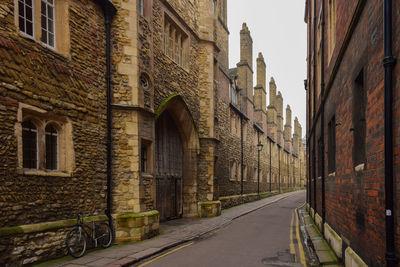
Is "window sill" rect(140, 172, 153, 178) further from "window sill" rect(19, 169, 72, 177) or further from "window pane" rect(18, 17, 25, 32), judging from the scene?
"window pane" rect(18, 17, 25, 32)

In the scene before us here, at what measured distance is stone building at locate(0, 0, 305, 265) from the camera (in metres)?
6.81

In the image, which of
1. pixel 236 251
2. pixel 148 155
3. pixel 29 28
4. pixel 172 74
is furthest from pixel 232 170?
pixel 29 28

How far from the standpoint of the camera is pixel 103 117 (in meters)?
9.55

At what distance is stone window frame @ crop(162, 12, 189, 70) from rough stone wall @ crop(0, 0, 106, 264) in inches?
176

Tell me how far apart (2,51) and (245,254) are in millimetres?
7036

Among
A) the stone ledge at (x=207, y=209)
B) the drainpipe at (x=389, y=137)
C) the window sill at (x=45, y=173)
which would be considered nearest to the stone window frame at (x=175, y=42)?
the stone ledge at (x=207, y=209)

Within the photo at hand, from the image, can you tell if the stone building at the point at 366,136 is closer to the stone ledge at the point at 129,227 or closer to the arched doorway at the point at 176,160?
the stone ledge at the point at 129,227

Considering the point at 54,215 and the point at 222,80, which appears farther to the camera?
the point at 222,80

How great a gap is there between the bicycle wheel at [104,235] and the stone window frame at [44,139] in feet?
5.87

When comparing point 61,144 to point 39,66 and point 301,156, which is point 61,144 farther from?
point 301,156

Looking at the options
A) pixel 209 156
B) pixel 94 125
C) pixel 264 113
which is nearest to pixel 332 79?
pixel 94 125

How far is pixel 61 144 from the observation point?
322 inches

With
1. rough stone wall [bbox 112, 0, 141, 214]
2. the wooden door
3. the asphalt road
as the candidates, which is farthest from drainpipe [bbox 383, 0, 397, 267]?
the wooden door

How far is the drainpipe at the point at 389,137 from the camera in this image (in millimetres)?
3748
